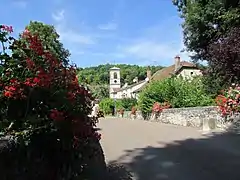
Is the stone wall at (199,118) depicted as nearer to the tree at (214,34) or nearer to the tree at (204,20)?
the tree at (214,34)

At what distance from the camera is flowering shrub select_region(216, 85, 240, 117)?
52.8ft

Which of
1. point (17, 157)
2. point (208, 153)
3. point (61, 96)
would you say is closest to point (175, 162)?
point (208, 153)

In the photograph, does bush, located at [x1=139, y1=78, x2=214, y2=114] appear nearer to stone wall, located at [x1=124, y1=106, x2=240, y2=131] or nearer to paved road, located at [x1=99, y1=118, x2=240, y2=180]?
stone wall, located at [x1=124, y1=106, x2=240, y2=131]

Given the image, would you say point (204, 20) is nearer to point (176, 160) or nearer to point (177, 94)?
point (176, 160)

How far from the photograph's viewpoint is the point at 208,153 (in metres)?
11.4

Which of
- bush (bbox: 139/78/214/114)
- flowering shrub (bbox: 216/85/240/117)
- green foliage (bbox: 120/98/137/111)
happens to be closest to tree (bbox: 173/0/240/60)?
flowering shrub (bbox: 216/85/240/117)

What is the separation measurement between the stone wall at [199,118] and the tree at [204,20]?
10.9 ft

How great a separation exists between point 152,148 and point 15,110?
343 inches

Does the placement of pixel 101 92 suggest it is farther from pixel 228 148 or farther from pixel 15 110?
pixel 15 110

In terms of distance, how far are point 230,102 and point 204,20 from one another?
429 centimetres

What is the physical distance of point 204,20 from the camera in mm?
17844

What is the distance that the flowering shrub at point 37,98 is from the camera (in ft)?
16.6

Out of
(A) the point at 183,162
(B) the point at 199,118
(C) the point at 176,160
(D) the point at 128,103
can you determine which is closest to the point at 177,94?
(B) the point at 199,118

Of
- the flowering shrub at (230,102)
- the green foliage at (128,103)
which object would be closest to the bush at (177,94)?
the flowering shrub at (230,102)
